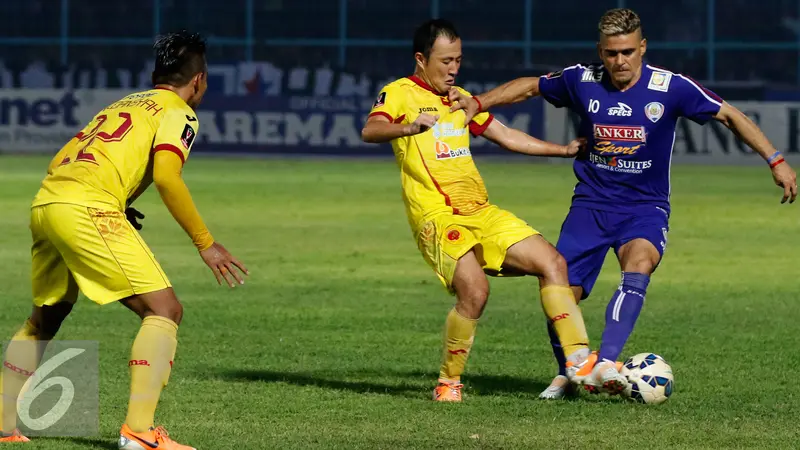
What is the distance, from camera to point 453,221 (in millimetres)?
8461

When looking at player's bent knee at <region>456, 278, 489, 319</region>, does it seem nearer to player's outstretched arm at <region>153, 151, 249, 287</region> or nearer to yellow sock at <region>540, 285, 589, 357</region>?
yellow sock at <region>540, 285, 589, 357</region>

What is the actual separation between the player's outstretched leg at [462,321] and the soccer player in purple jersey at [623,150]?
50cm

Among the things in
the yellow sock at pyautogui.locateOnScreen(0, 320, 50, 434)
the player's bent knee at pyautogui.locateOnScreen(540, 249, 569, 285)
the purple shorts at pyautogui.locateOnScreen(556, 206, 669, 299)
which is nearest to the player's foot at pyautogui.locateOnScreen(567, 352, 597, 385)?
→ the player's bent knee at pyautogui.locateOnScreen(540, 249, 569, 285)

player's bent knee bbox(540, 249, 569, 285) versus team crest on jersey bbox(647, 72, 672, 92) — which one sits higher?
Answer: team crest on jersey bbox(647, 72, 672, 92)

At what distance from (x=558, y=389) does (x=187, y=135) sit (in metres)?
2.78

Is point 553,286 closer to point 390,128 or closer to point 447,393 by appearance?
point 447,393

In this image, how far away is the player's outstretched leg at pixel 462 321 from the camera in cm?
839

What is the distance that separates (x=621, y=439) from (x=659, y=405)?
107cm

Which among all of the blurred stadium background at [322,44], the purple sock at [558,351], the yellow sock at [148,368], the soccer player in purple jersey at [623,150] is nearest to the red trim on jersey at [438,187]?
the soccer player in purple jersey at [623,150]

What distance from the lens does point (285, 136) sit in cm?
3397

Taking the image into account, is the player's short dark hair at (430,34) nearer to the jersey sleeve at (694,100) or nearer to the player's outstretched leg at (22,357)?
the jersey sleeve at (694,100)

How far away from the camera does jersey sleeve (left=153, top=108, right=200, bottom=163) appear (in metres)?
6.71

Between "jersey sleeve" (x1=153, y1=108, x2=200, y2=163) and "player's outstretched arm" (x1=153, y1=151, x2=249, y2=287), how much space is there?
35 mm

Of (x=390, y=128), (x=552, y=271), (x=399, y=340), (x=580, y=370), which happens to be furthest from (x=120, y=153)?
(x=399, y=340)
